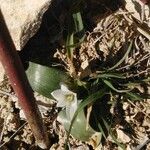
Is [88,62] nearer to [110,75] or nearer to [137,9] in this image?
[110,75]

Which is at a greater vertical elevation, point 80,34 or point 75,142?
point 80,34

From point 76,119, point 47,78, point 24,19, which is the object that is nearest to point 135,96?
point 76,119

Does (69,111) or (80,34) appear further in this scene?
(80,34)

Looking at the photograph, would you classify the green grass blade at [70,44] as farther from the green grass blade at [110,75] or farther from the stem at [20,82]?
the stem at [20,82]

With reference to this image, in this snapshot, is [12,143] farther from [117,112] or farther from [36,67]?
[117,112]

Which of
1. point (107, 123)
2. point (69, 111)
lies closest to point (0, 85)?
point (69, 111)

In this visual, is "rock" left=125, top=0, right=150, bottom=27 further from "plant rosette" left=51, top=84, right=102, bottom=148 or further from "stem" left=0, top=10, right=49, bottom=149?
"stem" left=0, top=10, right=49, bottom=149
